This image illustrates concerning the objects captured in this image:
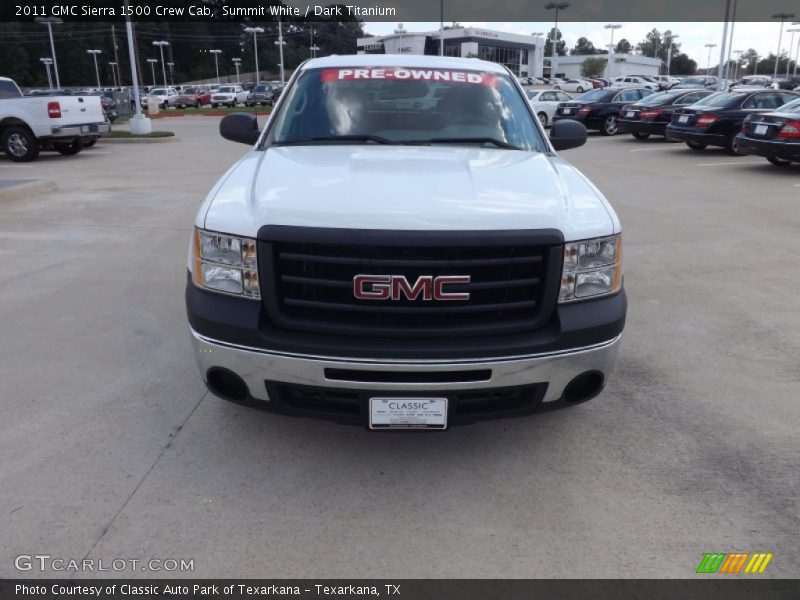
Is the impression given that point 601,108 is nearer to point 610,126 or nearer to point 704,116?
point 610,126

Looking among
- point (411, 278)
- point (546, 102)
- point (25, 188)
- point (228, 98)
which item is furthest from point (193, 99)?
point (411, 278)

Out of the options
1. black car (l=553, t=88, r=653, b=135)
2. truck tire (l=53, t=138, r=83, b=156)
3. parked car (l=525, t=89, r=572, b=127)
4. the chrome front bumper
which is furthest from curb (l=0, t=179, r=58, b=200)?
parked car (l=525, t=89, r=572, b=127)

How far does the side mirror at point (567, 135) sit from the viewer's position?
4766 millimetres

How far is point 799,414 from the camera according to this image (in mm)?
3768

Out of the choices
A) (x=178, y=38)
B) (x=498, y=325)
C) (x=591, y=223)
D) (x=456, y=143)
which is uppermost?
(x=178, y=38)

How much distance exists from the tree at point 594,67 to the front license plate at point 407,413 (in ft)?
395

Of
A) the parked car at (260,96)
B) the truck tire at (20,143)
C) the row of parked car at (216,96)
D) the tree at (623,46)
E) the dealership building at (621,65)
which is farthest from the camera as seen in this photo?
the tree at (623,46)

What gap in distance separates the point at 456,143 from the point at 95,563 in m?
2.92

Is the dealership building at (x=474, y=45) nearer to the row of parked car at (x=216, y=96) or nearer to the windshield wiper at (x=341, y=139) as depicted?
the row of parked car at (x=216, y=96)

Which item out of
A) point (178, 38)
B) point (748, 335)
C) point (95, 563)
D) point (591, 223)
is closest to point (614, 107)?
point (748, 335)

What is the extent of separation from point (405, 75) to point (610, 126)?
19.5 metres

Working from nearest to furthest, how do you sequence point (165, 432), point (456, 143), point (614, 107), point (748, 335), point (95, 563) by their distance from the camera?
1. point (95, 563)
2. point (165, 432)
3. point (456, 143)
4. point (748, 335)
5. point (614, 107)

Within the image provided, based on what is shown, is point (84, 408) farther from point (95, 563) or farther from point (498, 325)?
point (498, 325)

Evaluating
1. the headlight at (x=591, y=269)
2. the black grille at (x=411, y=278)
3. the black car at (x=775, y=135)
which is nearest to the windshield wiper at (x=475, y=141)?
the headlight at (x=591, y=269)
